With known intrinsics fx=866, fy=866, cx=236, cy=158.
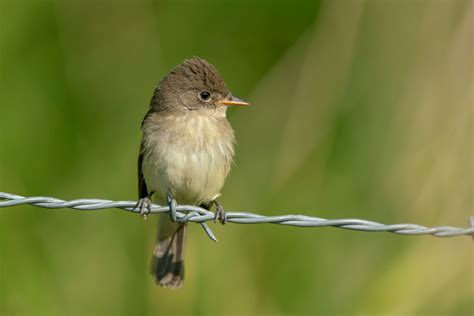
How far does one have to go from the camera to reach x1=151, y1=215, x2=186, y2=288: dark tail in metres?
6.18

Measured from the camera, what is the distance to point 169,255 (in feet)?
20.6

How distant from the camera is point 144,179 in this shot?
19.6 ft

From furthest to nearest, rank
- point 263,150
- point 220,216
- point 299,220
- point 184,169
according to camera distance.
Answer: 1. point 263,150
2. point 184,169
3. point 220,216
4. point 299,220

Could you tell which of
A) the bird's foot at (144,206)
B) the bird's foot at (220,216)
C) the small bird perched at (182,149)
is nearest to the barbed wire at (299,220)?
the bird's foot at (220,216)

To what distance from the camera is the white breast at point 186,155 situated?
573 cm

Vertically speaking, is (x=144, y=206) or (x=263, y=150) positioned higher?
(x=263, y=150)

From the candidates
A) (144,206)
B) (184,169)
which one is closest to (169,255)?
(184,169)

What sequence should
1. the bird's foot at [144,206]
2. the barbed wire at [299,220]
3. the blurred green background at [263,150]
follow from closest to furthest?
the barbed wire at [299,220] < the bird's foot at [144,206] < the blurred green background at [263,150]

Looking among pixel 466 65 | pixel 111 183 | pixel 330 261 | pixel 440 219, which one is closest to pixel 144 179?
pixel 111 183

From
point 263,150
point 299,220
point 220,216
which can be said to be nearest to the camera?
point 299,220

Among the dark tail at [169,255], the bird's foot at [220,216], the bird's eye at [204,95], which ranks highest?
the bird's eye at [204,95]

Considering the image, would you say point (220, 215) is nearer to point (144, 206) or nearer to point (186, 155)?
point (144, 206)

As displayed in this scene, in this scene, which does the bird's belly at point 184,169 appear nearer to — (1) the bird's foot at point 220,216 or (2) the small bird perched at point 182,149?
(2) the small bird perched at point 182,149

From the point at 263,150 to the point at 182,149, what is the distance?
173 cm
